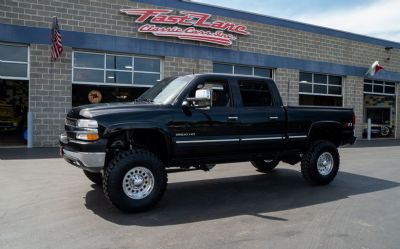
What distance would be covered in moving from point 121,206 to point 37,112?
959 cm

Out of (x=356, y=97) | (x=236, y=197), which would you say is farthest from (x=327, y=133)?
(x=356, y=97)

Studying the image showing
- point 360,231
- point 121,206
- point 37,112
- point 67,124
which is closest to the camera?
point 360,231

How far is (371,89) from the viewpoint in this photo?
81.7ft

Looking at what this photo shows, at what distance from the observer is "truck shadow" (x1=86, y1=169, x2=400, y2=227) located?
5.69m

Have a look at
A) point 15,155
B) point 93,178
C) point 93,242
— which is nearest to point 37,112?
point 15,155

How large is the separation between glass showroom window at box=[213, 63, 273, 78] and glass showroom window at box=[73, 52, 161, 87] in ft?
10.1

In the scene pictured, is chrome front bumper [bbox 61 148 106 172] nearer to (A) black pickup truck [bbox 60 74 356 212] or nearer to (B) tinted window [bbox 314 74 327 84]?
(A) black pickup truck [bbox 60 74 356 212]

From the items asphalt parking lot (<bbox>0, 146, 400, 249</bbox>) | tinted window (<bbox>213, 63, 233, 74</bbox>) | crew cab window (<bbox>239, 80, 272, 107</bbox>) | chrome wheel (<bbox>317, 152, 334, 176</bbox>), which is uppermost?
tinted window (<bbox>213, 63, 233, 74</bbox>)

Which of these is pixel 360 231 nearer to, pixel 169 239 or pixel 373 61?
pixel 169 239

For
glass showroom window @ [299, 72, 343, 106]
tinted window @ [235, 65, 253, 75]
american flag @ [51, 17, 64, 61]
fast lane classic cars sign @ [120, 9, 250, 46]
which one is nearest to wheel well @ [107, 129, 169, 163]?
american flag @ [51, 17, 64, 61]

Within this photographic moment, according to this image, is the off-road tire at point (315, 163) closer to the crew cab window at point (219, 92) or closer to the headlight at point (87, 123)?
the crew cab window at point (219, 92)

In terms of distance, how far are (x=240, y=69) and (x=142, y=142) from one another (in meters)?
13.3

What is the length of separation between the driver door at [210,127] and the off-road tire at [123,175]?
510 millimetres

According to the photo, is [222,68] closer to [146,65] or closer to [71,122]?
[146,65]
